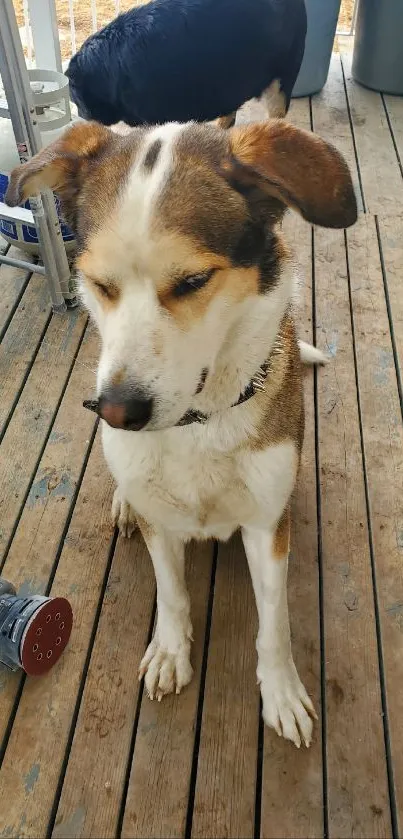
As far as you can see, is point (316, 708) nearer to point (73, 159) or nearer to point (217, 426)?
point (217, 426)

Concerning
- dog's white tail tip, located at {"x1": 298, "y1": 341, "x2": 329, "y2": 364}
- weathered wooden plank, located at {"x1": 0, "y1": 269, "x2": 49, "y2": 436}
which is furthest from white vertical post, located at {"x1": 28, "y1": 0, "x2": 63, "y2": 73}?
dog's white tail tip, located at {"x1": 298, "y1": 341, "x2": 329, "y2": 364}

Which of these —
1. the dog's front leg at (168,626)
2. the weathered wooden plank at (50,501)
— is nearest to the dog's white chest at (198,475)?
the dog's front leg at (168,626)

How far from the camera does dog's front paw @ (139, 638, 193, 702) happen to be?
5.57ft

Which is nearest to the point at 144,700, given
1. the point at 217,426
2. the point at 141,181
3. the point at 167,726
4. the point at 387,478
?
the point at 167,726

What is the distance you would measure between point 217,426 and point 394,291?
6.05ft

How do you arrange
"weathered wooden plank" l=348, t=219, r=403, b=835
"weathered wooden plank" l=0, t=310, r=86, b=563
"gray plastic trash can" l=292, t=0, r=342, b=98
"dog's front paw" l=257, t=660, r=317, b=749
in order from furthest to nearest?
"gray plastic trash can" l=292, t=0, r=342, b=98
"weathered wooden plank" l=0, t=310, r=86, b=563
"weathered wooden plank" l=348, t=219, r=403, b=835
"dog's front paw" l=257, t=660, r=317, b=749

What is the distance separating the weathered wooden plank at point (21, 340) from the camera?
2.55m

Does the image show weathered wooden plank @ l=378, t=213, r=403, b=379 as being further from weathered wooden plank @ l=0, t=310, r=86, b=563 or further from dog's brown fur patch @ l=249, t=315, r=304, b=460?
weathered wooden plank @ l=0, t=310, r=86, b=563

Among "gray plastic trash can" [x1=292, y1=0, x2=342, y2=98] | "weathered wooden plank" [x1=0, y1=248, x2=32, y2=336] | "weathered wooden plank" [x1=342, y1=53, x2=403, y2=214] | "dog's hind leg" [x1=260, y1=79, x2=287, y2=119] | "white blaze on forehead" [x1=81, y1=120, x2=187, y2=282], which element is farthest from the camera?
"gray plastic trash can" [x1=292, y1=0, x2=342, y2=98]

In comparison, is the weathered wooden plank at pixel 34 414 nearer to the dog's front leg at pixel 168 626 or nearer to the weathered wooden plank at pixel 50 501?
the weathered wooden plank at pixel 50 501

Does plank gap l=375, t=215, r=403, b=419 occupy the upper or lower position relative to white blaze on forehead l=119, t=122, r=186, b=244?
lower

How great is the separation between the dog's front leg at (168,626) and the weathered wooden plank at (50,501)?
36cm

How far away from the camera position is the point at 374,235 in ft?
10.9

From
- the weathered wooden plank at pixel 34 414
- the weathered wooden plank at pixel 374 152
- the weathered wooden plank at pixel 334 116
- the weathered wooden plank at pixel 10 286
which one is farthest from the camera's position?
the weathered wooden plank at pixel 334 116
